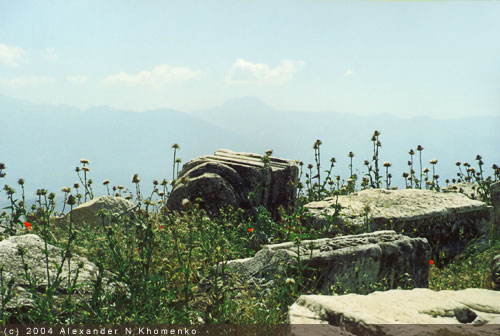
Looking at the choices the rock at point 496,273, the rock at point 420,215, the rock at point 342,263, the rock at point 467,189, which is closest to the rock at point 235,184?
the rock at point 420,215

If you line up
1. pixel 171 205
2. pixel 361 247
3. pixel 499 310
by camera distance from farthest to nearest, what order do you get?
pixel 171 205 < pixel 361 247 < pixel 499 310

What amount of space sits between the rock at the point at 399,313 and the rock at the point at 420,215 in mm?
3334

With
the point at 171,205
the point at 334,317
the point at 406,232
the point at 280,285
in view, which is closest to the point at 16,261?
the point at 280,285

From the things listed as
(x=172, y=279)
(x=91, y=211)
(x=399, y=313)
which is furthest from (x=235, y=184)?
(x=399, y=313)

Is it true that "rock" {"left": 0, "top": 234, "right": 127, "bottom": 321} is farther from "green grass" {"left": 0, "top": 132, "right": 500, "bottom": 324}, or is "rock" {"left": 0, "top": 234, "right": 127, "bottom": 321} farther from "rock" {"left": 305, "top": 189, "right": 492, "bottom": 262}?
"rock" {"left": 305, "top": 189, "right": 492, "bottom": 262}

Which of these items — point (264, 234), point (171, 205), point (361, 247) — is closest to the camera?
point (361, 247)

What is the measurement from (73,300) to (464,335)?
3.18 metres

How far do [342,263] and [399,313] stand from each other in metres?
1.69

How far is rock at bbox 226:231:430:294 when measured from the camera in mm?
4773

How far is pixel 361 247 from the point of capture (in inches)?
199

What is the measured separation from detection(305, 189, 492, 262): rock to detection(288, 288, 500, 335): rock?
3.33 m

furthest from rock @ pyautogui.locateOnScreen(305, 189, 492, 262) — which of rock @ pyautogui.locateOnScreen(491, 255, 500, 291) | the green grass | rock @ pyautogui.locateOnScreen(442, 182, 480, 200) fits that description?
rock @ pyautogui.locateOnScreen(442, 182, 480, 200)

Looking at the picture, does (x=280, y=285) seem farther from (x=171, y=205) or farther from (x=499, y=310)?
(x=171, y=205)

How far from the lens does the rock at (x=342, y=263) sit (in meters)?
4.77
